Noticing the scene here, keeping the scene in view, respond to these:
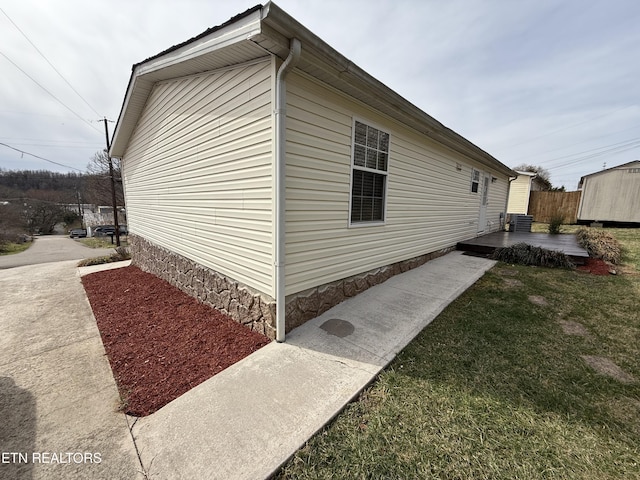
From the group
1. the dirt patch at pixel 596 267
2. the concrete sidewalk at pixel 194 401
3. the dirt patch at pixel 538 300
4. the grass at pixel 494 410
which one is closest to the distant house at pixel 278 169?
the concrete sidewalk at pixel 194 401

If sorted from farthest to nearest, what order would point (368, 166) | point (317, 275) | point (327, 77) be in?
point (368, 166)
point (317, 275)
point (327, 77)

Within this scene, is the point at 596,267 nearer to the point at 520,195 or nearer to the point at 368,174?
the point at 368,174

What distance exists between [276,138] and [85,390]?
3.14 m

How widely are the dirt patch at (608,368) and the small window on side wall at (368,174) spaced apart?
3.09m

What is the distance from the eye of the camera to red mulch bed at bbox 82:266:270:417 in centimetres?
241

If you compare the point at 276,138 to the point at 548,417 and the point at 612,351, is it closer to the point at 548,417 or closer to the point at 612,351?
the point at 548,417

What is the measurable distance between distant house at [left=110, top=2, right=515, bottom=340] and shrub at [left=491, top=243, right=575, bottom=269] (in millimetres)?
2288

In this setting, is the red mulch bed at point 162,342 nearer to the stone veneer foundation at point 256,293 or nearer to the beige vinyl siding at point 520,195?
the stone veneer foundation at point 256,293

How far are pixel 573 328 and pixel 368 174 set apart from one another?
11.5ft

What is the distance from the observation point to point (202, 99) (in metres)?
3.96

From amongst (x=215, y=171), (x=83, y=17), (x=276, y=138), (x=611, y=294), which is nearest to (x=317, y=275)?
(x=276, y=138)

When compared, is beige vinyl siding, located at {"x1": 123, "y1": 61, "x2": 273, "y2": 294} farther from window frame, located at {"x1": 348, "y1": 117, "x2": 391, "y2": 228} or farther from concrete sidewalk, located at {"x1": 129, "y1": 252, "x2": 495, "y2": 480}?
window frame, located at {"x1": 348, "y1": 117, "x2": 391, "y2": 228}

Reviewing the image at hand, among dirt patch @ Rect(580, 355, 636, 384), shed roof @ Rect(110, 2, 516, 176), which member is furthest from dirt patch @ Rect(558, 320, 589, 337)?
shed roof @ Rect(110, 2, 516, 176)

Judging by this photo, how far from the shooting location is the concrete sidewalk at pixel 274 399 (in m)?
1.64
